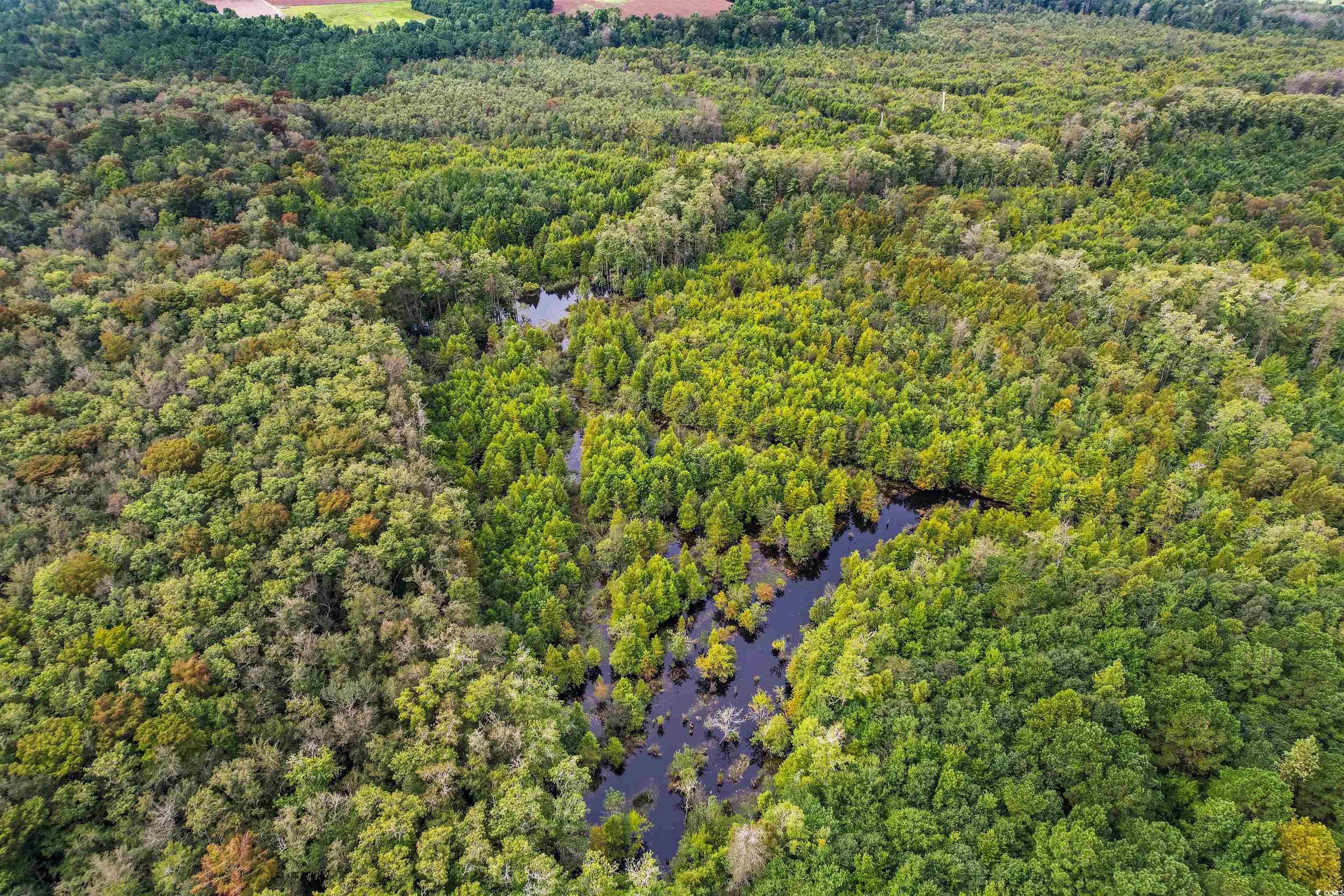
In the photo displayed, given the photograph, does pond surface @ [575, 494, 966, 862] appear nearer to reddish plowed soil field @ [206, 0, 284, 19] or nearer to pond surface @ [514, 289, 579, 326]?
pond surface @ [514, 289, 579, 326]

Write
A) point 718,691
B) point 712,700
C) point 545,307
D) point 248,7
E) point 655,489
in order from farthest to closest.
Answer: point 248,7, point 545,307, point 655,489, point 718,691, point 712,700

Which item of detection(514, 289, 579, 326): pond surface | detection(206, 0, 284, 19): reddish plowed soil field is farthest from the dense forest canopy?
detection(206, 0, 284, 19): reddish plowed soil field

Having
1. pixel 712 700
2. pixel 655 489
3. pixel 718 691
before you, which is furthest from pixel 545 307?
pixel 712 700


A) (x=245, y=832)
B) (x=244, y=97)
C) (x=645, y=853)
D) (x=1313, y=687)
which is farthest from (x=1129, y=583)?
(x=244, y=97)

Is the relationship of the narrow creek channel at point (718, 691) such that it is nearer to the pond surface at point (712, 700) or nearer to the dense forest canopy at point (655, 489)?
the pond surface at point (712, 700)

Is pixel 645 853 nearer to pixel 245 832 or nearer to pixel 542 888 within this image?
pixel 542 888

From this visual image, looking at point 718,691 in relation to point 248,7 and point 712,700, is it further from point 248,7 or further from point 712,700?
point 248,7
